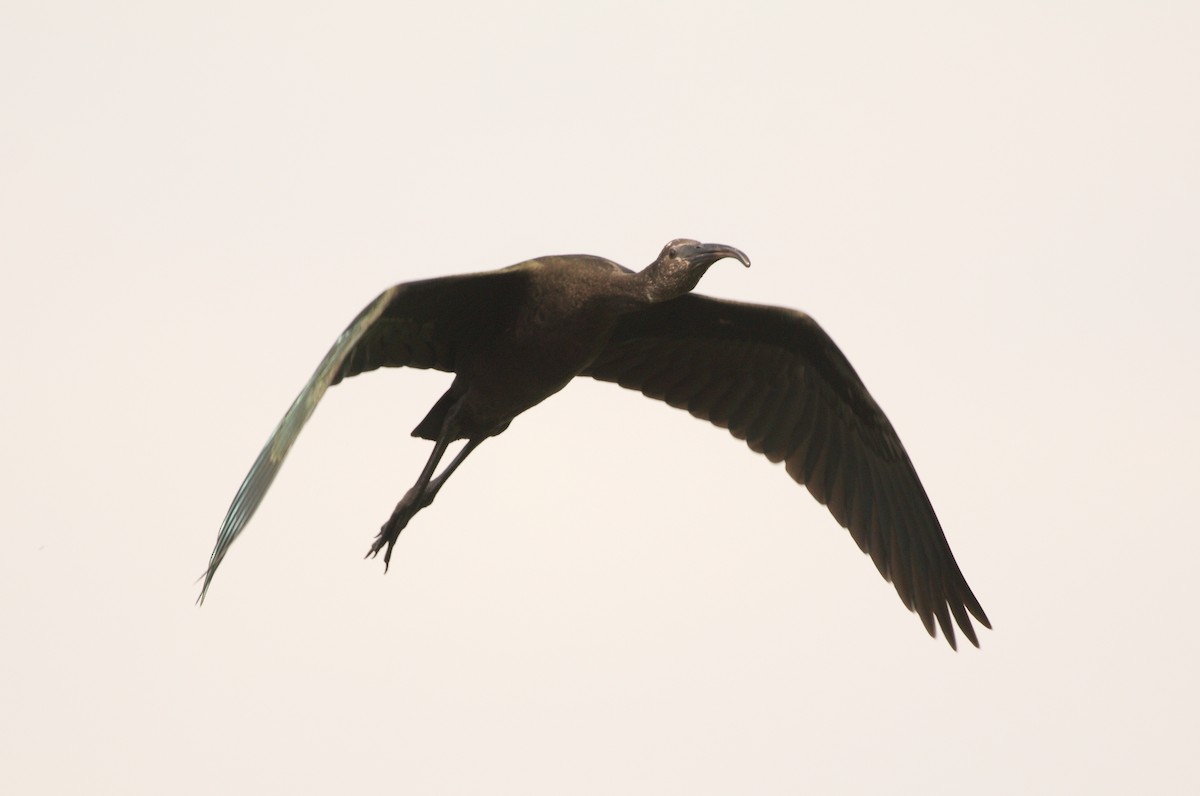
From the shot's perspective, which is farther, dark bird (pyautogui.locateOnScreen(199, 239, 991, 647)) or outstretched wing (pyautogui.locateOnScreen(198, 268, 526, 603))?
dark bird (pyautogui.locateOnScreen(199, 239, 991, 647))

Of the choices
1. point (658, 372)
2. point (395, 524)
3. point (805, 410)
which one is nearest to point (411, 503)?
point (395, 524)

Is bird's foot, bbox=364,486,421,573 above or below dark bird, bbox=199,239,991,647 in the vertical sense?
below

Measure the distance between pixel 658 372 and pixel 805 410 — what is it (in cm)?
113

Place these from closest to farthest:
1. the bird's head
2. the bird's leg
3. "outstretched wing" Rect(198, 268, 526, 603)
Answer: "outstretched wing" Rect(198, 268, 526, 603) → the bird's head → the bird's leg

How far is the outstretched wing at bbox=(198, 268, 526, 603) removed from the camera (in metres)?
9.76

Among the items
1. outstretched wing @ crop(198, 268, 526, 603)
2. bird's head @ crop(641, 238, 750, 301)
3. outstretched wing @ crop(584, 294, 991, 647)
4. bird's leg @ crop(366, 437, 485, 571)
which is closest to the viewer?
outstretched wing @ crop(198, 268, 526, 603)

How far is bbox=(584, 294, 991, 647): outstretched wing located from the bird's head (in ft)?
5.06

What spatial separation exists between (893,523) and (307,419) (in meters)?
5.64

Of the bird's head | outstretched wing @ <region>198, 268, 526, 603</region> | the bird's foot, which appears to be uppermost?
the bird's head

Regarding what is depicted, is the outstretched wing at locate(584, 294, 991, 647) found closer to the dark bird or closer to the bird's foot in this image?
the dark bird

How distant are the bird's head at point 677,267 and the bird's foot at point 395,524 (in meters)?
2.04

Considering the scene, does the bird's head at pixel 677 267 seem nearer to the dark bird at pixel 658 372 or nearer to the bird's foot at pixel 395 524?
the dark bird at pixel 658 372

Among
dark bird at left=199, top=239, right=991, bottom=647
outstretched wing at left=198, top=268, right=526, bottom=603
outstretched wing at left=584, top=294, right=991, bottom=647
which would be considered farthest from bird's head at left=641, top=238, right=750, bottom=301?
outstretched wing at left=584, top=294, right=991, bottom=647

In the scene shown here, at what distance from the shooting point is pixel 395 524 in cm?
1204
